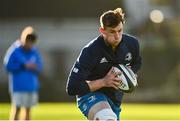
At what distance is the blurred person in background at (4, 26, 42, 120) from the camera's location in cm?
1513

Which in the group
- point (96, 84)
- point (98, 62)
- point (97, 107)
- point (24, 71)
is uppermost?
point (98, 62)

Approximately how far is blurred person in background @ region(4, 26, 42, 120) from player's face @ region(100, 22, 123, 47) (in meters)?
6.12

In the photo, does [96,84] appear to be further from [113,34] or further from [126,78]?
[113,34]

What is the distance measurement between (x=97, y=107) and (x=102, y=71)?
0.43m

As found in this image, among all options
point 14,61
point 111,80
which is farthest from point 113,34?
point 14,61

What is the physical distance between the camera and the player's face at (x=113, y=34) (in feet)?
28.8

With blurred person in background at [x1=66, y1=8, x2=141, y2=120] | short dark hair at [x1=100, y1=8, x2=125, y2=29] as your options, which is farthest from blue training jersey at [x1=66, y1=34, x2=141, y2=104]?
short dark hair at [x1=100, y1=8, x2=125, y2=29]

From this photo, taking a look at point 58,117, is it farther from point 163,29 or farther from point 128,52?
point 163,29

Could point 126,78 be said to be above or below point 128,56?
below

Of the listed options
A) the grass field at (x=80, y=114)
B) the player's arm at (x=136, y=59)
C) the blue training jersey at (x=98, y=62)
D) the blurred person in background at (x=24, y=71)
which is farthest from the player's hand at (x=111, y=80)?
the grass field at (x=80, y=114)

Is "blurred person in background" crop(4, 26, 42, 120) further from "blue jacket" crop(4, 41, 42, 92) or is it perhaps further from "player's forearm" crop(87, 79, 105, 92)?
"player's forearm" crop(87, 79, 105, 92)

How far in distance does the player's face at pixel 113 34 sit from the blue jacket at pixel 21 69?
6.38 m

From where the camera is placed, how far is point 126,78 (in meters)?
9.12

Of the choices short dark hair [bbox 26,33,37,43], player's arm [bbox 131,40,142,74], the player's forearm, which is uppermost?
player's arm [bbox 131,40,142,74]
